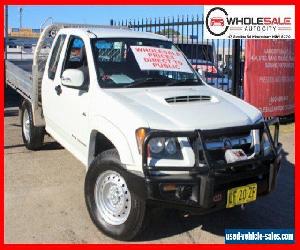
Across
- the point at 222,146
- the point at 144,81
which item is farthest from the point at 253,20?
the point at 222,146

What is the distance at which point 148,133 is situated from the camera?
3.95 metres

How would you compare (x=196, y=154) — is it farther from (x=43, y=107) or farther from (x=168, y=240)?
(x=43, y=107)

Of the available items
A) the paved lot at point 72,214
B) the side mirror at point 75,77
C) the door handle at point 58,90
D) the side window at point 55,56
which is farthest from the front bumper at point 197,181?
the side window at point 55,56

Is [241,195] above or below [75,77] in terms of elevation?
below

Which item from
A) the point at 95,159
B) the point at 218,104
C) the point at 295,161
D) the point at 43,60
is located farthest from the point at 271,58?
the point at 95,159

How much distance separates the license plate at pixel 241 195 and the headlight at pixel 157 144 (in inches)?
28.9

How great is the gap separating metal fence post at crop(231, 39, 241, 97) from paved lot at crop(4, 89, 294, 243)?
350 centimetres

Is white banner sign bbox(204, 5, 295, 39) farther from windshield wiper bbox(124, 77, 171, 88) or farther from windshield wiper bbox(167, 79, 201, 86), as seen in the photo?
windshield wiper bbox(124, 77, 171, 88)

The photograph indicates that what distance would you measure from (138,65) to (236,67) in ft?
17.2

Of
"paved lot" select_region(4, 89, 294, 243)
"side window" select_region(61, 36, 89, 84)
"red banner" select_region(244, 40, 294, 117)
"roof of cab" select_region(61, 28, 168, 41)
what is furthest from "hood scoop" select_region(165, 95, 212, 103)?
"red banner" select_region(244, 40, 294, 117)

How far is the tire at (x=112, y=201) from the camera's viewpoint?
13.8ft

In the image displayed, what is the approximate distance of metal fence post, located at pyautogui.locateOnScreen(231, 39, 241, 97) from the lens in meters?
10.1

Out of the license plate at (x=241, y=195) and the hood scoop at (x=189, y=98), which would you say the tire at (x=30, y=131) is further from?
the license plate at (x=241, y=195)

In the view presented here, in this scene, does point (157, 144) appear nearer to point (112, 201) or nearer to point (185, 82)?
point (112, 201)
